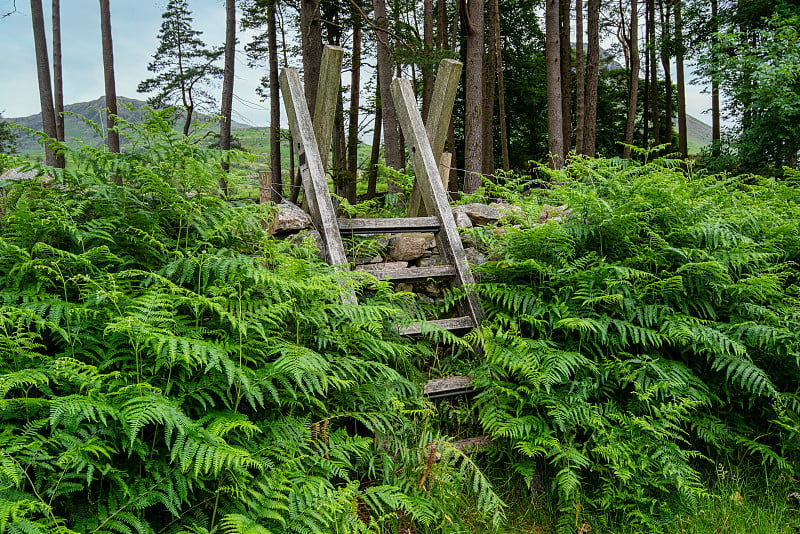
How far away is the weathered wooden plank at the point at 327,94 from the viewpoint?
4.80 metres

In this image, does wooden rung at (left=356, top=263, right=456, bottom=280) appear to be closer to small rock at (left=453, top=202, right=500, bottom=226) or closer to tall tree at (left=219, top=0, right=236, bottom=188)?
small rock at (left=453, top=202, right=500, bottom=226)

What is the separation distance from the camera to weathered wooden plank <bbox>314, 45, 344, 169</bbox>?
480cm

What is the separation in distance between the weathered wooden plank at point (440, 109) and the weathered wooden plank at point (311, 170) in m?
1.09

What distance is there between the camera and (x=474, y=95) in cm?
1027

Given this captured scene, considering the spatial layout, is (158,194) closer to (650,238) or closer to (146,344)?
(146,344)

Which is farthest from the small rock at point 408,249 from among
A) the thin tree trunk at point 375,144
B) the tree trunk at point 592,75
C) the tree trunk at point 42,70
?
the tree trunk at point 42,70

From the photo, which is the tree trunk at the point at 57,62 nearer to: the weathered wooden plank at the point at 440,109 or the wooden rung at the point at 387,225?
the weathered wooden plank at the point at 440,109

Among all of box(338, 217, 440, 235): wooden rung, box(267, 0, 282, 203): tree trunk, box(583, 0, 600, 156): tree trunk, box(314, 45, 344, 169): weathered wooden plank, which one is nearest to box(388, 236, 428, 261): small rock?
box(338, 217, 440, 235): wooden rung

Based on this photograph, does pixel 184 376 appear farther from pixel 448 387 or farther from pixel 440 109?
pixel 440 109

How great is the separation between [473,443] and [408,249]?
1874 mm

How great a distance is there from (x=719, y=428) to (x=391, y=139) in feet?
30.0

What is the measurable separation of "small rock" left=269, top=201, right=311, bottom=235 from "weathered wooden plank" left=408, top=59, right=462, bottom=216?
1.25 m

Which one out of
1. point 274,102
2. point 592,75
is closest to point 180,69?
point 274,102

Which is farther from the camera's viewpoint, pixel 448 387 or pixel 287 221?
pixel 287 221
